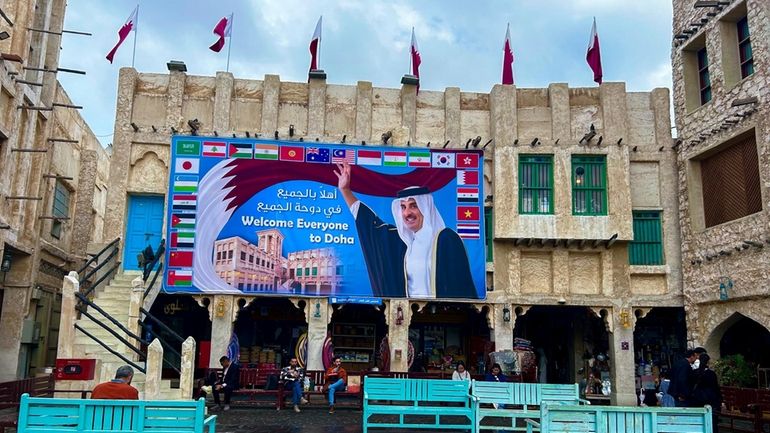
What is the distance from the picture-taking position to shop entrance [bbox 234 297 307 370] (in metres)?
21.1

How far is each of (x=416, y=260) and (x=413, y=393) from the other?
25.8ft

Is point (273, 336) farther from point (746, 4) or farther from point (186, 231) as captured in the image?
point (746, 4)

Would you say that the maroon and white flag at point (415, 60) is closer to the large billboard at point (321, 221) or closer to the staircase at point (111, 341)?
the large billboard at point (321, 221)

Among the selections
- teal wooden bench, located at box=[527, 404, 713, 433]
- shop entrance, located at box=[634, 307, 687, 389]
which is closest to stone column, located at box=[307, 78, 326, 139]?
shop entrance, located at box=[634, 307, 687, 389]

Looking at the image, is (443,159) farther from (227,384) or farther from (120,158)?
(120,158)

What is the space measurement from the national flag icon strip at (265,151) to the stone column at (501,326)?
768 cm

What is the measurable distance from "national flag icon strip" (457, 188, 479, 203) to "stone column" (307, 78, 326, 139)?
14.5 ft

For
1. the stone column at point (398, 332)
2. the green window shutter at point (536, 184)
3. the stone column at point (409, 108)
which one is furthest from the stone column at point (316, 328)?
the green window shutter at point (536, 184)

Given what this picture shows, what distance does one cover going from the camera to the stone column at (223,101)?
19266mm

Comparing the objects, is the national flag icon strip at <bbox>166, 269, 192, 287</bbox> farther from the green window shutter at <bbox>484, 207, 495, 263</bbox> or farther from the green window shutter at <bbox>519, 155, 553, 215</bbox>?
the green window shutter at <bbox>519, 155, 553, 215</bbox>

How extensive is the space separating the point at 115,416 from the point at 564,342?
59.6ft

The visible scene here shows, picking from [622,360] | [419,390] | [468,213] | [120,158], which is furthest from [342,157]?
[622,360]

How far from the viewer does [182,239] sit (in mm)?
18328

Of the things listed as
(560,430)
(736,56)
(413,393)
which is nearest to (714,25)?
(736,56)
